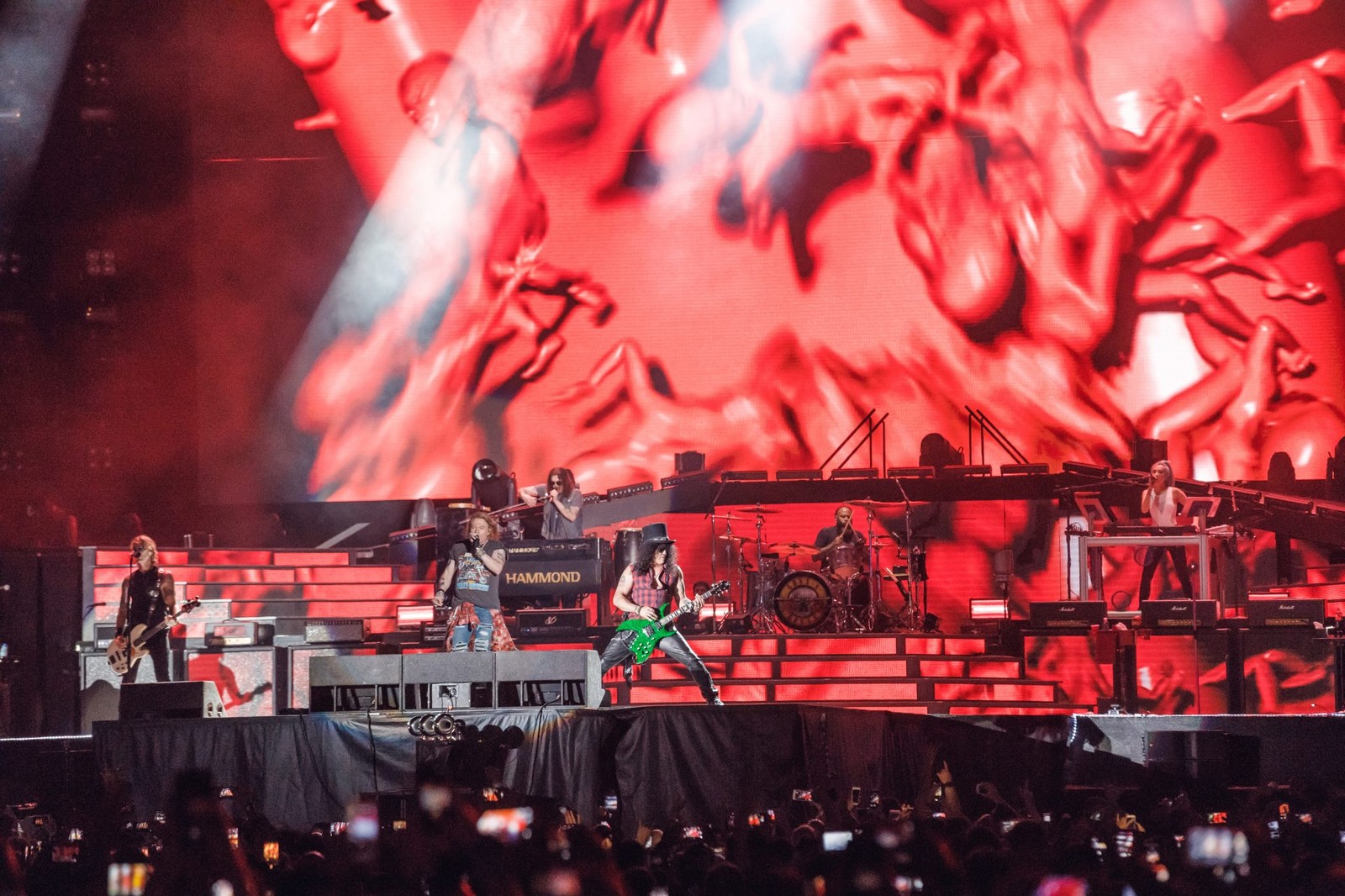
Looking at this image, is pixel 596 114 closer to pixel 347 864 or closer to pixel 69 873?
pixel 69 873

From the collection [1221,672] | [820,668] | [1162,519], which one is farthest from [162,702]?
[1162,519]

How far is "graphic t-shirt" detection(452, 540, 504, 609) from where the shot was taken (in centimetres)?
1006

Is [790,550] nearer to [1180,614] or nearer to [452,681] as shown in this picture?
[1180,614]

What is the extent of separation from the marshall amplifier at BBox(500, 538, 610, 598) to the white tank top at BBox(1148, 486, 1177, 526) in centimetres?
416

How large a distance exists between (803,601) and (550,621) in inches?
83.6

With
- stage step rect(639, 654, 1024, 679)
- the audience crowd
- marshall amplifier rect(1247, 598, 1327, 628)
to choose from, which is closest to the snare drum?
stage step rect(639, 654, 1024, 679)

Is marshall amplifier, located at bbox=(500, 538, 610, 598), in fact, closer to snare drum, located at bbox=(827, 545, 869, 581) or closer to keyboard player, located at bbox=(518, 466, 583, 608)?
keyboard player, located at bbox=(518, 466, 583, 608)

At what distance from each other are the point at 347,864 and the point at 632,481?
11.7m

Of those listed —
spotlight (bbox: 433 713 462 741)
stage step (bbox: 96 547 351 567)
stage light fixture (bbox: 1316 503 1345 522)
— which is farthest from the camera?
stage step (bbox: 96 547 351 567)

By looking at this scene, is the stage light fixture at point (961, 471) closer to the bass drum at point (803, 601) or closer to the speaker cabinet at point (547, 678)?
the bass drum at point (803, 601)

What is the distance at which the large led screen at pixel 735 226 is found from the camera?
15852 millimetres

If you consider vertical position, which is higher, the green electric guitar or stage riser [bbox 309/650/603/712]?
the green electric guitar

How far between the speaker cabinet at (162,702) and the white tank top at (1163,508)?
6821 millimetres

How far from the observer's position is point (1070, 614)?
433 inches
